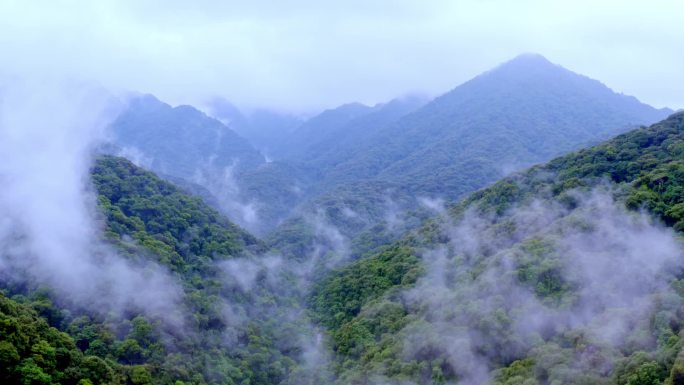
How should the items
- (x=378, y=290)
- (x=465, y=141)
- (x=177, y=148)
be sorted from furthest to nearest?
(x=177, y=148), (x=465, y=141), (x=378, y=290)

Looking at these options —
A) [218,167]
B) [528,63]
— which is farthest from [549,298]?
[528,63]

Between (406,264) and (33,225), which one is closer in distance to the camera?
(33,225)

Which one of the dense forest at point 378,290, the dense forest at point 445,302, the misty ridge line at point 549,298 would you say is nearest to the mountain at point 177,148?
the dense forest at point 378,290

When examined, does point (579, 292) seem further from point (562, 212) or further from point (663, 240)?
point (562, 212)

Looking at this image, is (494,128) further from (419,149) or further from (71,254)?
(71,254)

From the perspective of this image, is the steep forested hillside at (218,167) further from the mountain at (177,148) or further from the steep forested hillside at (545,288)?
the steep forested hillside at (545,288)

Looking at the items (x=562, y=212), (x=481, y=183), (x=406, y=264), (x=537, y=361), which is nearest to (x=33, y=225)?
(x=406, y=264)

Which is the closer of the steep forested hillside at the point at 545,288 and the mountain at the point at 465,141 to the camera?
the steep forested hillside at the point at 545,288

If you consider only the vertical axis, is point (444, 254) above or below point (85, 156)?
below
